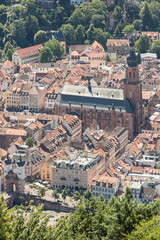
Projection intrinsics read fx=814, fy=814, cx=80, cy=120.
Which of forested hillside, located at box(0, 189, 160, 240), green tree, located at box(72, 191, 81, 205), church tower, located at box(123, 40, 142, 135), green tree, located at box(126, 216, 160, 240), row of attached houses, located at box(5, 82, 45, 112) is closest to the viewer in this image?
green tree, located at box(126, 216, 160, 240)

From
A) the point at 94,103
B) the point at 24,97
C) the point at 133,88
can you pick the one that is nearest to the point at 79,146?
the point at 94,103

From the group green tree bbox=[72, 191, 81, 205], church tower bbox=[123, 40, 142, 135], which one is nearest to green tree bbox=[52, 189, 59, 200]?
green tree bbox=[72, 191, 81, 205]

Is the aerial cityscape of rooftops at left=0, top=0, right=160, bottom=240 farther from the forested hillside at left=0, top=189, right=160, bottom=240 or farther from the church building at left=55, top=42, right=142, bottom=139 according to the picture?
the forested hillside at left=0, top=189, right=160, bottom=240

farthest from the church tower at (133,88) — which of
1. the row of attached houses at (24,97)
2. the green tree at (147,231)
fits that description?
the green tree at (147,231)

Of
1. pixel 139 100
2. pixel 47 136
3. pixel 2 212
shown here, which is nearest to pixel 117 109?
pixel 139 100

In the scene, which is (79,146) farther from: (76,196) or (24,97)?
(24,97)

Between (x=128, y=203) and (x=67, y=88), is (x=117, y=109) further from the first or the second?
(x=128, y=203)

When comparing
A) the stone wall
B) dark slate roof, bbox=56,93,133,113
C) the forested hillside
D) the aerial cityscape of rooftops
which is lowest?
the stone wall
